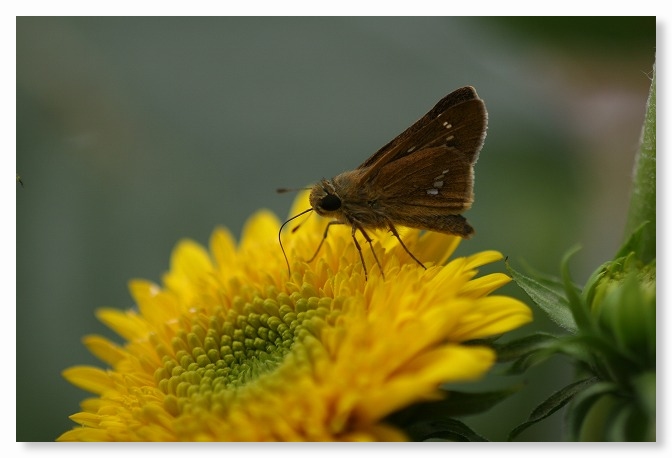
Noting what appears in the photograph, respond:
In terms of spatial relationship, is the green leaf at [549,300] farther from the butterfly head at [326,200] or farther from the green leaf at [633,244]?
the butterfly head at [326,200]

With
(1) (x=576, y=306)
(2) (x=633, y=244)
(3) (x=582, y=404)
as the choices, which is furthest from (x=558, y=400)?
(2) (x=633, y=244)

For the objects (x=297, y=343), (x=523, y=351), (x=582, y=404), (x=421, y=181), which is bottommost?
(x=582, y=404)

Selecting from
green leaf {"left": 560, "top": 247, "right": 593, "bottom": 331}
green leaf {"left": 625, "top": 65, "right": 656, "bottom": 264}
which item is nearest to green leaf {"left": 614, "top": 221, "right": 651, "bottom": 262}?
green leaf {"left": 625, "top": 65, "right": 656, "bottom": 264}

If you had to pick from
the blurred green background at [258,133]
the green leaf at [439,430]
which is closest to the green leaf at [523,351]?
the green leaf at [439,430]

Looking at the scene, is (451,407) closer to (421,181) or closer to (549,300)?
(549,300)

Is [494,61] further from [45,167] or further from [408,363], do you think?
[45,167]

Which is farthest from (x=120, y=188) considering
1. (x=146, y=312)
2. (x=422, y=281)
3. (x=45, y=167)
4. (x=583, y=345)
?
(x=583, y=345)
